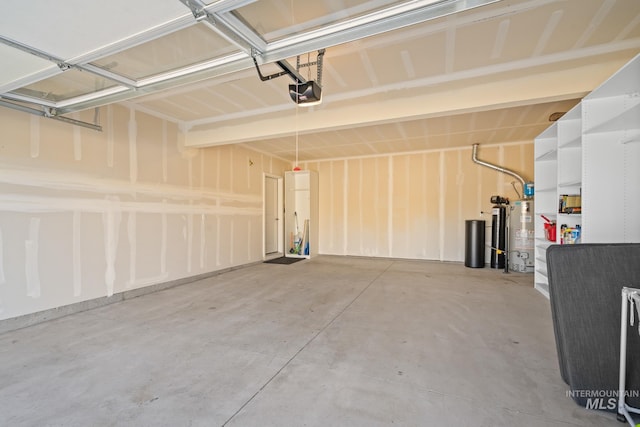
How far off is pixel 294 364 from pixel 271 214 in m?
5.58

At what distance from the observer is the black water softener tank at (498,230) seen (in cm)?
566

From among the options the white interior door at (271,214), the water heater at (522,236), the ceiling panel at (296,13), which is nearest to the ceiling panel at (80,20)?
the ceiling panel at (296,13)

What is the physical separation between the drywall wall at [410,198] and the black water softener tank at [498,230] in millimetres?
434

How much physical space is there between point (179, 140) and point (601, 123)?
17.9ft

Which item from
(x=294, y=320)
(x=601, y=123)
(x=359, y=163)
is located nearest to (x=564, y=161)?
(x=601, y=123)

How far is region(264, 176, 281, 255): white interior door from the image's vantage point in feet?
23.9

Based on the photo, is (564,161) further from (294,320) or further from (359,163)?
(359,163)

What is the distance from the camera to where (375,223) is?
7.24m

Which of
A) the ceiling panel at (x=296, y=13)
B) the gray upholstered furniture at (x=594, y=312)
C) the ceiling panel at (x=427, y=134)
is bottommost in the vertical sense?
the gray upholstered furniture at (x=594, y=312)

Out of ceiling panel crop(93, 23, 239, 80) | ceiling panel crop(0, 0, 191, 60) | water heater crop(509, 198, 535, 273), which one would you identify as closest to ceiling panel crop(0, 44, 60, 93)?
ceiling panel crop(0, 0, 191, 60)

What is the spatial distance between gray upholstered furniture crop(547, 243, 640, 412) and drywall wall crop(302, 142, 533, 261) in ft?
16.5

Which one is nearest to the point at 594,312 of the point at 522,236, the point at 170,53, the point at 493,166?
the point at 170,53

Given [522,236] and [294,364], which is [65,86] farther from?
[522,236]

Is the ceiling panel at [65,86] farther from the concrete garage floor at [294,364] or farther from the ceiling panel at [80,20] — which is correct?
the concrete garage floor at [294,364]
